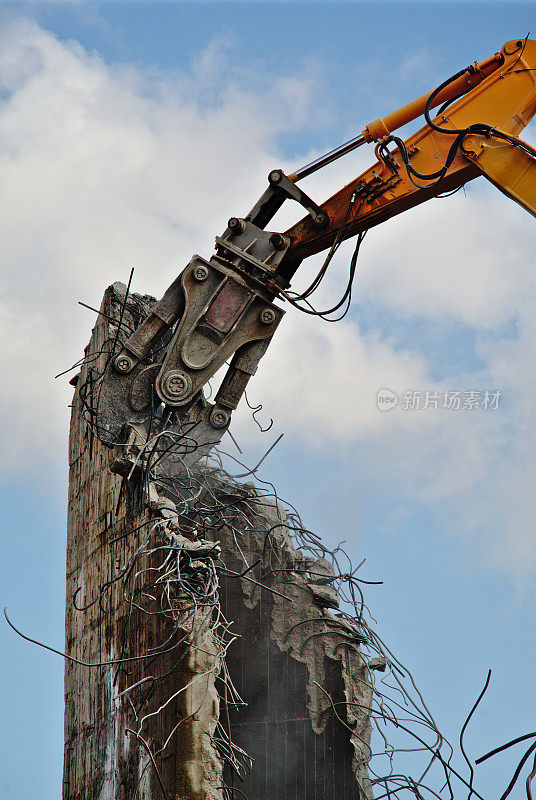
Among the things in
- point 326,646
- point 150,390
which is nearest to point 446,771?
point 326,646

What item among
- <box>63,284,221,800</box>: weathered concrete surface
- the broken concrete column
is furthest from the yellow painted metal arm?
<box>63,284,221,800</box>: weathered concrete surface

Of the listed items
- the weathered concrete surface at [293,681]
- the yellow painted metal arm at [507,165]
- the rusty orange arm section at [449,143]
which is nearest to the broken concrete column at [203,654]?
the weathered concrete surface at [293,681]

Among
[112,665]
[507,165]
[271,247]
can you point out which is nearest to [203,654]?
[112,665]

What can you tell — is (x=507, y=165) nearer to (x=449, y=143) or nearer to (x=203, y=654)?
(x=449, y=143)

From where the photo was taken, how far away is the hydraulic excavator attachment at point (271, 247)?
20.7ft

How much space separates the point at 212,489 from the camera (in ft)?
22.0

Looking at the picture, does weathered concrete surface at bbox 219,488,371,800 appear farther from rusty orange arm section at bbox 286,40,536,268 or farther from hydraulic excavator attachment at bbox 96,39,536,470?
rusty orange arm section at bbox 286,40,536,268

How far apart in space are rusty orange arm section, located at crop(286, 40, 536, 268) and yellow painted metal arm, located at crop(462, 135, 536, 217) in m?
0.08

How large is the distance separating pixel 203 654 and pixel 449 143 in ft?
13.2

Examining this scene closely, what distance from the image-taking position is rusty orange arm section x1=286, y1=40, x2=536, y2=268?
638 cm

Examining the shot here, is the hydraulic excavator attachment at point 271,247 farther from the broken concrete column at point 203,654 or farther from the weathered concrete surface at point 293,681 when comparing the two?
the weathered concrete surface at point 293,681

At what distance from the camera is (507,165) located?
627 cm

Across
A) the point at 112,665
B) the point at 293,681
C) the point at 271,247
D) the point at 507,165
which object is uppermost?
the point at 507,165

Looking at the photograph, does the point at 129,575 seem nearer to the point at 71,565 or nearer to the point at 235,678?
the point at 235,678
